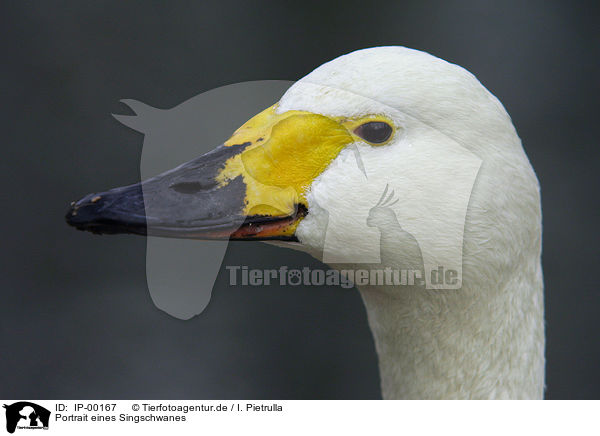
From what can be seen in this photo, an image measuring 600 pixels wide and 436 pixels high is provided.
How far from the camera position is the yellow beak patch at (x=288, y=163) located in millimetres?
1490

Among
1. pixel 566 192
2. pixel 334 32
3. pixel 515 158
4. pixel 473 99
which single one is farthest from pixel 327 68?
pixel 566 192

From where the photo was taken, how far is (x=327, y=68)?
5.13 feet

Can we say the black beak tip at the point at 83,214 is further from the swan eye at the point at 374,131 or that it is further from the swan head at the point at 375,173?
the swan eye at the point at 374,131

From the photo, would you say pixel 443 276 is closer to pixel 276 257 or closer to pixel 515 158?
pixel 515 158

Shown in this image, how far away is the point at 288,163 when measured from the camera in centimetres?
150

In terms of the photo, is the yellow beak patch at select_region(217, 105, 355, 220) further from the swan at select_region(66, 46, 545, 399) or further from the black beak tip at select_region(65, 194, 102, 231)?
the black beak tip at select_region(65, 194, 102, 231)

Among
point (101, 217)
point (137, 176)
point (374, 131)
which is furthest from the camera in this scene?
point (137, 176)

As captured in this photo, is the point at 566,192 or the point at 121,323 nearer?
the point at 121,323

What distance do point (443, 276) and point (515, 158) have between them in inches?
12.1

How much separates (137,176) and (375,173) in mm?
2813
